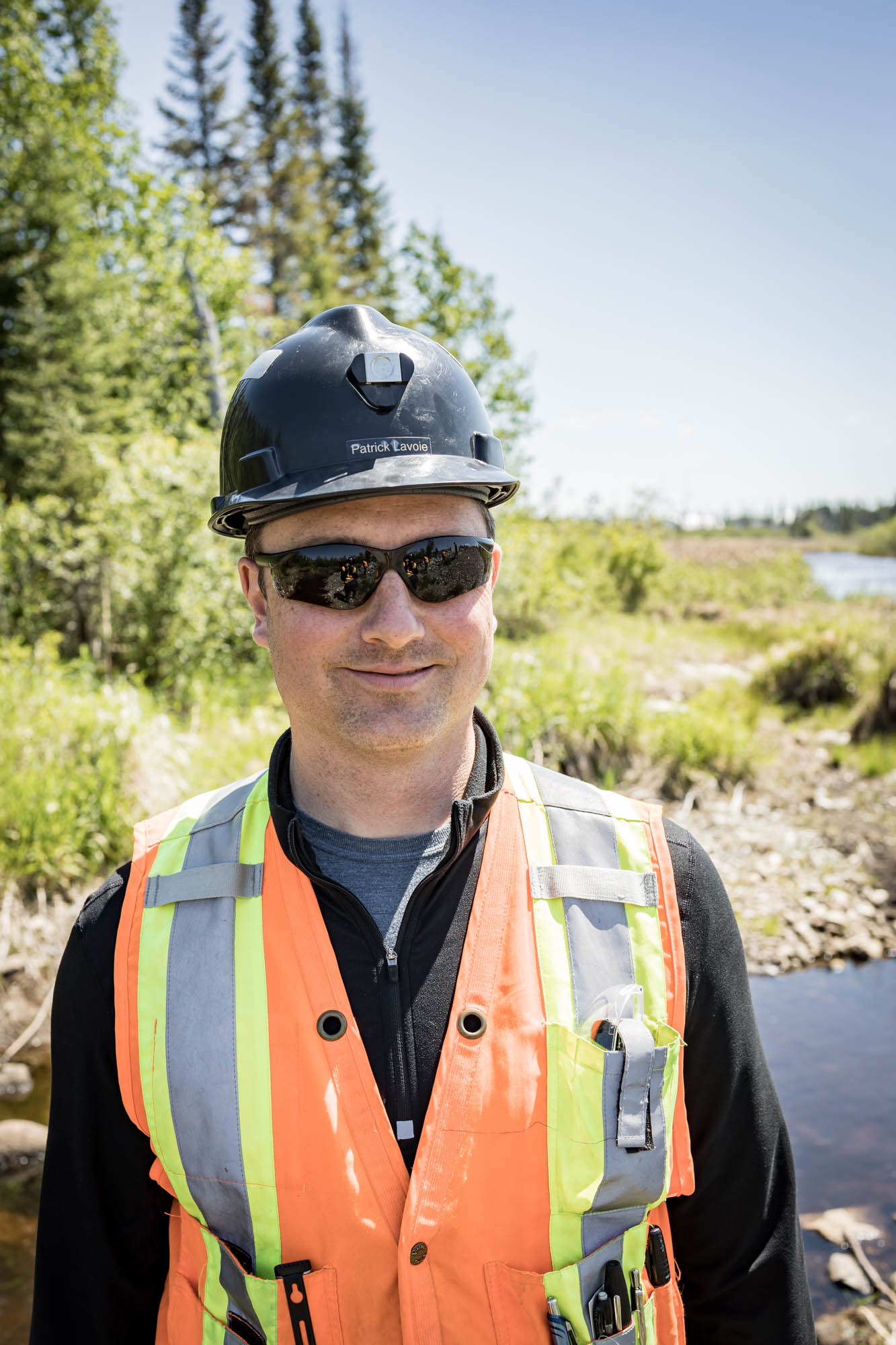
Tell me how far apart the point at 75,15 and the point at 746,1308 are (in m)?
31.1

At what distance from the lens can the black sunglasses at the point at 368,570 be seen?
5.41 feet

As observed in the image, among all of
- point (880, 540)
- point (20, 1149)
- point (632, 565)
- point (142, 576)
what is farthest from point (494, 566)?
point (880, 540)

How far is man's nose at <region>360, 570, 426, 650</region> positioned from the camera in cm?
162

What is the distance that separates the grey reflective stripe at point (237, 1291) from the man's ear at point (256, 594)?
3.70ft

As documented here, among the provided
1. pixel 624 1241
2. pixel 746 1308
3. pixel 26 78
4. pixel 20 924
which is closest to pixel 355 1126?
pixel 624 1241

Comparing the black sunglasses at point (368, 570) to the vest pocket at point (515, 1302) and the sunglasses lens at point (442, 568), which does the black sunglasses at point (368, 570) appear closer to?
the sunglasses lens at point (442, 568)

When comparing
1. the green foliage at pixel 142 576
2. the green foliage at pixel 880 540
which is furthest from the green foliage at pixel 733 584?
the green foliage at pixel 880 540

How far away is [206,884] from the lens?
165 centimetres

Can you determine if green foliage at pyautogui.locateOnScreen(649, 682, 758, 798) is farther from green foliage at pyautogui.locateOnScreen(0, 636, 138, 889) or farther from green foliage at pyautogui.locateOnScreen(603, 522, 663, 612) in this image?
green foliage at pyautogui.locateOnScreen(603, 522, 663, 612)

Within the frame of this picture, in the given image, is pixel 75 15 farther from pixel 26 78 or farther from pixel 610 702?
pixel 610 702

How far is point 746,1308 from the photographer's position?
162cm

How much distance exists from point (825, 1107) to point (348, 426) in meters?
5.23

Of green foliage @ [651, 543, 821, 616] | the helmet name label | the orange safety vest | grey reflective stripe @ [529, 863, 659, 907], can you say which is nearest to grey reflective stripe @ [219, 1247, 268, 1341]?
the orange safety vest

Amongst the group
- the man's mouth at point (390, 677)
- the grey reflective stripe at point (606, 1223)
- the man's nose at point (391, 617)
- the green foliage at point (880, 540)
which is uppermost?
the green foliage at point (880, 540)
